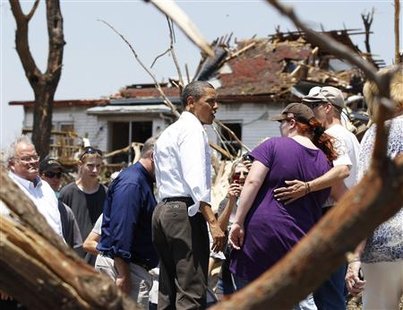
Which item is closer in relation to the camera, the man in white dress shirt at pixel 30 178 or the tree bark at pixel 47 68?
the man in white dress shirt at pixel 30 178

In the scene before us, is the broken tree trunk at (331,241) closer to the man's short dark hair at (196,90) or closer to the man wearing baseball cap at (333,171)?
the man wearing baseball cap at (333,171)

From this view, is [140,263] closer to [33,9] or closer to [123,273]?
[123,273]

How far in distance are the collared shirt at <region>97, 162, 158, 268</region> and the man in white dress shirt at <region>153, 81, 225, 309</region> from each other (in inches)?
15.0

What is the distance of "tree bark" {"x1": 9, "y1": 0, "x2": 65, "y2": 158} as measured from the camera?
1638cm

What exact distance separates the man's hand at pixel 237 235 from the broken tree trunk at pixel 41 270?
10.5 ft

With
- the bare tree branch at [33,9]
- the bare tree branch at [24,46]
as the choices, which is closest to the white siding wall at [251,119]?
the bare tree branch at [24,46]

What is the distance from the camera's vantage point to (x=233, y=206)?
7.05 metres

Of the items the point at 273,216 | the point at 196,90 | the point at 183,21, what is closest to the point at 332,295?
the point at 273,216

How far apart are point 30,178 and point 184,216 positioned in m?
1.23

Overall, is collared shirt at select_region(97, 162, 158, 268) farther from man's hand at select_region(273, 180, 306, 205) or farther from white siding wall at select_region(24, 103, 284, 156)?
white siding wall at select_region(24, 103, 284, 156)

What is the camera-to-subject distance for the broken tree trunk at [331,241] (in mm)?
2150

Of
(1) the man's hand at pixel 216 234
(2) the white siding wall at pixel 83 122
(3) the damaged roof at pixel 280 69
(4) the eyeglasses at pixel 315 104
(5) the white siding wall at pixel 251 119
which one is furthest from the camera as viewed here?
(2) the white siding wall at pixel 83 122

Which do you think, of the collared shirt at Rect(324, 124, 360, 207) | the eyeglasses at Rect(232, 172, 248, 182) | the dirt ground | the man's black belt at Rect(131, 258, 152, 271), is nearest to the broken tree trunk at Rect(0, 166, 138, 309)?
the collared shirt at Rect(324, 124, 360, 207)

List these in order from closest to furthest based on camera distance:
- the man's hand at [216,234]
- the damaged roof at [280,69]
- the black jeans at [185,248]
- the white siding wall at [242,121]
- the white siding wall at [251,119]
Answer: the man's hand at [216,234], the black jeans at [185,248], the damaged roof at [280,69], the white siding wall at [242,121], the white siding wall at [251,119]
